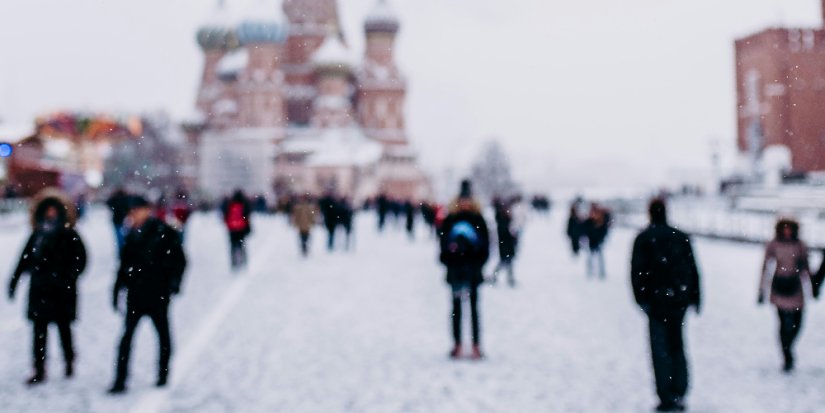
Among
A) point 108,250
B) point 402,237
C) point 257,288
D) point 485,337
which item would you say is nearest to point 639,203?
point 402,237

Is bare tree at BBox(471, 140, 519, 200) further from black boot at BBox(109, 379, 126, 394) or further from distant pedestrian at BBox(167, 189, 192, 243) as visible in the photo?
black boot at BBox(109, 379, 126, 394)

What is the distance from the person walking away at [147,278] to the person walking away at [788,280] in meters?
4.51

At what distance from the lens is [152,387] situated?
577 centimetres

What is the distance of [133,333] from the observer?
5707 mm

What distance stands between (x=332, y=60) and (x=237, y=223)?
159 feet

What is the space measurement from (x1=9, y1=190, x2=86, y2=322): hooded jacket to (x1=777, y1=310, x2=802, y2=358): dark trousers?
537cm

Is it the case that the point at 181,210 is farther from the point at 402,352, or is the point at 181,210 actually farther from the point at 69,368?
the point at 69,368

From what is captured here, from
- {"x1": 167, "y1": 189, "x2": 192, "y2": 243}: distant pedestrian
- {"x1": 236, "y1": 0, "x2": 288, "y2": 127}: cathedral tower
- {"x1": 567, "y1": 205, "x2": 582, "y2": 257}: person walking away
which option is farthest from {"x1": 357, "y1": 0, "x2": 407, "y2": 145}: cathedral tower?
{"x1": 567, "y1": 205, "x2": 582, "y2": 257}: person walking away

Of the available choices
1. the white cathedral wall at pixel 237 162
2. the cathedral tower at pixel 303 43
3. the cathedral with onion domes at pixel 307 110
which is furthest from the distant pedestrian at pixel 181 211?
the cathedral tower at pixel 303 43

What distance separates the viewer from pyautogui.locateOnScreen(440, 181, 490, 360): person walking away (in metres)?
6.73

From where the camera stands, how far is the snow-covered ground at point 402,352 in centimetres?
537

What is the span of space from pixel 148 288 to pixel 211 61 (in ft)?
215

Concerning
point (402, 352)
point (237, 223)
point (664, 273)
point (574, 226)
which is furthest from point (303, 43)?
point (664, 273)

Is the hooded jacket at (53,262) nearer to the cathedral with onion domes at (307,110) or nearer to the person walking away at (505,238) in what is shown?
the person walking away at (505,238)
